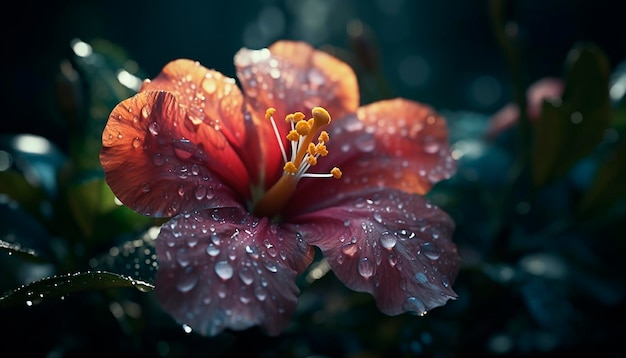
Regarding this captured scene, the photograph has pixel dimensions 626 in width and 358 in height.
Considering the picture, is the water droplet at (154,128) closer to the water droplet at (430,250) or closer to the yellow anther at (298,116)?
the yellow anther at (298,116)

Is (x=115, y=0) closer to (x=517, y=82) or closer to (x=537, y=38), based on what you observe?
(x=517, y=82)

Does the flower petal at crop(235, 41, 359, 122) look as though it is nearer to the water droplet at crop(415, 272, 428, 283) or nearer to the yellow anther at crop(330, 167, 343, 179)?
the yellow anther at crop(330, 167, 343, 179)

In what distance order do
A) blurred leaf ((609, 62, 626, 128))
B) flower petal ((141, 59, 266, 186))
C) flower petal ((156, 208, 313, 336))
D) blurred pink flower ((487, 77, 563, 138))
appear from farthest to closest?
blurred pink flower ((487, 77, 563, 138)) → blurred leaf ((609, 62, 626, 128)) → flower petal ((141, 59, 266, 186)) → flower petal ((156, 208, 313, 336))

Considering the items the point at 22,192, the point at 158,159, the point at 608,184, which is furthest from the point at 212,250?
the point at 608,184


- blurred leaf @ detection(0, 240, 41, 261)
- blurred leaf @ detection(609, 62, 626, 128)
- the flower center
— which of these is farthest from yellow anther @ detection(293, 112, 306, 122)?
blurred leaf @ detection(609, 62, 626, 128)

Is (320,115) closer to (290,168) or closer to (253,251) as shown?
(290,168)
